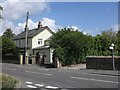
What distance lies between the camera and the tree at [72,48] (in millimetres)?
40969

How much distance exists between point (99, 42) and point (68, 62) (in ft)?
27.3

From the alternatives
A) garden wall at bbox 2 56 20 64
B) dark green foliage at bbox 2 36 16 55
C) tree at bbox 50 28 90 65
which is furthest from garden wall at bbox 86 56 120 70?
dark green foliage at bbox 2 36 16 55

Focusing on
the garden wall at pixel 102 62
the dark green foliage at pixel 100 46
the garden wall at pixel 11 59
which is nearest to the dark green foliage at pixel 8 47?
the garden wall at pixel 11 59

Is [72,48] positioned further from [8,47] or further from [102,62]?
[8,47]

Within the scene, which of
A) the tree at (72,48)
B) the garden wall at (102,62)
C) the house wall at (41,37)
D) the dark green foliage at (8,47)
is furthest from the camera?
the house wall at (41,37)

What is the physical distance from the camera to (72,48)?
42.3m

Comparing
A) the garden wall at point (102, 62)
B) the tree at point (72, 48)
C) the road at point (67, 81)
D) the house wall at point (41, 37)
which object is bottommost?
the road at point (67, 81)

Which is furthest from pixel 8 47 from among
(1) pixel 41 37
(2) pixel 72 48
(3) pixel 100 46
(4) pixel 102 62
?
(4) pixel 102 62

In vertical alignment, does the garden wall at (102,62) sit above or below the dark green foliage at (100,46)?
below

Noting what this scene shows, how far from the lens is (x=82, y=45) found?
41750 mm

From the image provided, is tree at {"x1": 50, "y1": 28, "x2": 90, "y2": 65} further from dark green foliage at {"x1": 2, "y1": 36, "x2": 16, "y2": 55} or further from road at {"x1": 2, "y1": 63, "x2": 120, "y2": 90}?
dark green foliage at {"x1": 2, "y1": 36, "x2": 16, "y2": 55}

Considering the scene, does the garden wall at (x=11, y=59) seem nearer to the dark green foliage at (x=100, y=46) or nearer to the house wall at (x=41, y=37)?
the house wall at (x=41, y=37)

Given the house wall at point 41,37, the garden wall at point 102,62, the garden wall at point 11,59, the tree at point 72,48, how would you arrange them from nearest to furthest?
1. the garden wall at point 102,62
2. the tree at point 72,48
3. the garden wall at point 11,59
4. the house wall at point 41,37

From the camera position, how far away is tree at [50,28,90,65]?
134ft
